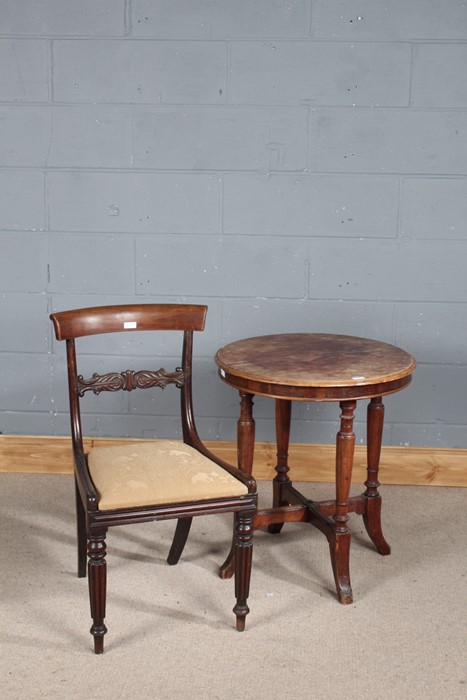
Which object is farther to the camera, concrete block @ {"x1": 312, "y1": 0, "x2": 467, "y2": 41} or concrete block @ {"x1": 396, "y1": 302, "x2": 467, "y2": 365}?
concrete block @ {"x1": 396, "y1": 302, "x2": 467, "y2": 365}

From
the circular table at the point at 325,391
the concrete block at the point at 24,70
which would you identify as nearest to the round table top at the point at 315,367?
the circular table at the point at 325,391

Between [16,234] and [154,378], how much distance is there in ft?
3.79

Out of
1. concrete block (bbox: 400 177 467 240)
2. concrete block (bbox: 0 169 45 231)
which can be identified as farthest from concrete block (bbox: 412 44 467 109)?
concrete block (bbox: 0 169 45 231)

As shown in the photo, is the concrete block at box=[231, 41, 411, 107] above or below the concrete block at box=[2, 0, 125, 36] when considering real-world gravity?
below

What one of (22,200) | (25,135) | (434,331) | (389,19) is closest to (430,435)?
(434,331)

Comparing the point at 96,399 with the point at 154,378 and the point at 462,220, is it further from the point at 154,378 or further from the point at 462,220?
the point at 462,220

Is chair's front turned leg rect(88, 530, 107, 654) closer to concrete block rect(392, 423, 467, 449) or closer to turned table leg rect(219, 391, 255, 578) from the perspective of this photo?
turned table leg rect(219, 391, 255, 578)

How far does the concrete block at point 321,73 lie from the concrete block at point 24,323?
114 cm

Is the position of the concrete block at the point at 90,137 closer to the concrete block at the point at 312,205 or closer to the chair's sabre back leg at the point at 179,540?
the concrete block at the point at 312,205

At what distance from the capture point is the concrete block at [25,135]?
3.41 meters

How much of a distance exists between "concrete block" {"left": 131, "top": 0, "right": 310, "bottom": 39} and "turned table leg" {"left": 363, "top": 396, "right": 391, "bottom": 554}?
146 centimetres

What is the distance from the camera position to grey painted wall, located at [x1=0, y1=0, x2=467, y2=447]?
3305 mm

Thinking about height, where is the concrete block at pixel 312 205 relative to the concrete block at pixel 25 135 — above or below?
below

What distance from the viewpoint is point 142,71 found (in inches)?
132
